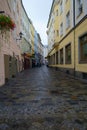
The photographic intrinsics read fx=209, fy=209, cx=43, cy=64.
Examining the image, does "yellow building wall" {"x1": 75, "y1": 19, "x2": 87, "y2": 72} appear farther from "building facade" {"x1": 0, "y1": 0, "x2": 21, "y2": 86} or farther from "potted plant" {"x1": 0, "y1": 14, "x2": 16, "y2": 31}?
"potted plant" {"x1": 0, "y1": 14, "x2": 16, "y2": 31}

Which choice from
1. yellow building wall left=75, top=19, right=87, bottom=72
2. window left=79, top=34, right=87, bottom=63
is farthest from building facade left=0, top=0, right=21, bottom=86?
window left=79, top=34, right=87, bottom=63

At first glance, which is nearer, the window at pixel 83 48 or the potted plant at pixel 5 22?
the potted plant at pixel 5 22

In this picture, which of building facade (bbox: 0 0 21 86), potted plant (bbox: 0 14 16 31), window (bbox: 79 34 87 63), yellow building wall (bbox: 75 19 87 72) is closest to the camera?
potted plant (bbox: 0 14 16 31)

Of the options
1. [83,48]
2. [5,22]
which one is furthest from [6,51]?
[5,22]

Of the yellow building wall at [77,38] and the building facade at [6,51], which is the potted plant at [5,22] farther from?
the yellow building wall at [77,38]

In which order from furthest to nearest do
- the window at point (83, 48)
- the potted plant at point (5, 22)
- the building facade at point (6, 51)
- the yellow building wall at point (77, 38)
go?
the window at point (83, 48) < the yellow building wall at point (77, 38) < the building facade at point (6, 51) < the potted plant at point (5, 22)

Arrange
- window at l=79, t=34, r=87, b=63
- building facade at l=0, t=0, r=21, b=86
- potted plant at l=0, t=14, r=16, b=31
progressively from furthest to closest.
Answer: window at l=79, t=34, r=87, b=63, building facade at l=0, t=0, r=21, b=86, potted plant at l=0, t=14, r=16, b=31

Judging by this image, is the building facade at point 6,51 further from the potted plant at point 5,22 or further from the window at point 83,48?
the window at point 83,48

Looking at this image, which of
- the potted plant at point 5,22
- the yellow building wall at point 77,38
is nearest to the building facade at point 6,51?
the potted plant at point 5,22

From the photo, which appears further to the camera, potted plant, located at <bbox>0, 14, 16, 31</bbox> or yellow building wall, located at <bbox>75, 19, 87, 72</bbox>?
yellow building wall, located at <bbox>75, 19, 87, 72</bbox>

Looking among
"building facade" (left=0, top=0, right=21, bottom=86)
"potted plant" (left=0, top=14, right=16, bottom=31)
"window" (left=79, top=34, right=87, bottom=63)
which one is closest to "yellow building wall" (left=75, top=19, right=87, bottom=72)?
"window" (left=79, top=34, right=87, bottom=63)

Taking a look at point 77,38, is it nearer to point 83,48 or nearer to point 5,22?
point 83,48

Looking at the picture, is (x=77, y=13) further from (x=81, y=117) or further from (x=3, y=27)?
(x=81, y=117)

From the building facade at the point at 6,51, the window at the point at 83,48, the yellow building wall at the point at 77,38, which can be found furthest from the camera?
the window at the point at 83,48
